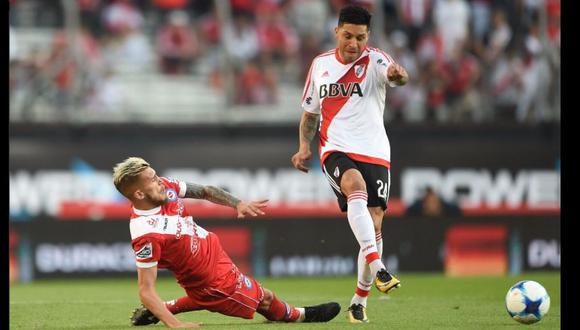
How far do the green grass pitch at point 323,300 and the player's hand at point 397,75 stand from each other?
193 cm

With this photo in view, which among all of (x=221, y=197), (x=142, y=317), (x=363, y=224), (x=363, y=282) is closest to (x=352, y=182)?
(x=363, y=224)

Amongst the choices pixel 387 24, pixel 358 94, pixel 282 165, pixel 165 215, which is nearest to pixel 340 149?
pixel 358 94

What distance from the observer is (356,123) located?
31.2 feet

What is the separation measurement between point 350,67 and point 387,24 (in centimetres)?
1008

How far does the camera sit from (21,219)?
1786 cm

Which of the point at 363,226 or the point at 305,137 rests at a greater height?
the point at 305,137

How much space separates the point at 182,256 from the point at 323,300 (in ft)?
13.6

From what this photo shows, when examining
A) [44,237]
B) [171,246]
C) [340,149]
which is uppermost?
[340,149]

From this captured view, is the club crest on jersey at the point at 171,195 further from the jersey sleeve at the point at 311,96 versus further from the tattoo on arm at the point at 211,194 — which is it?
the jersey sleeve at the point at 311,96

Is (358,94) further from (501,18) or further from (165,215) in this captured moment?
(501,18)

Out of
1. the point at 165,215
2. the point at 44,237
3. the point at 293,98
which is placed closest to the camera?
the point at 165,215

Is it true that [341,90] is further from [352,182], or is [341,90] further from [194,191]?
[194,191]

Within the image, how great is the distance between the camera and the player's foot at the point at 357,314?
9.28 meters

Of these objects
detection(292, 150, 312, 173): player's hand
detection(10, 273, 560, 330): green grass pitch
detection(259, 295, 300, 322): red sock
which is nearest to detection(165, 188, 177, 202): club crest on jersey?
detection(10, 273, 560, 330): green grass pitch
